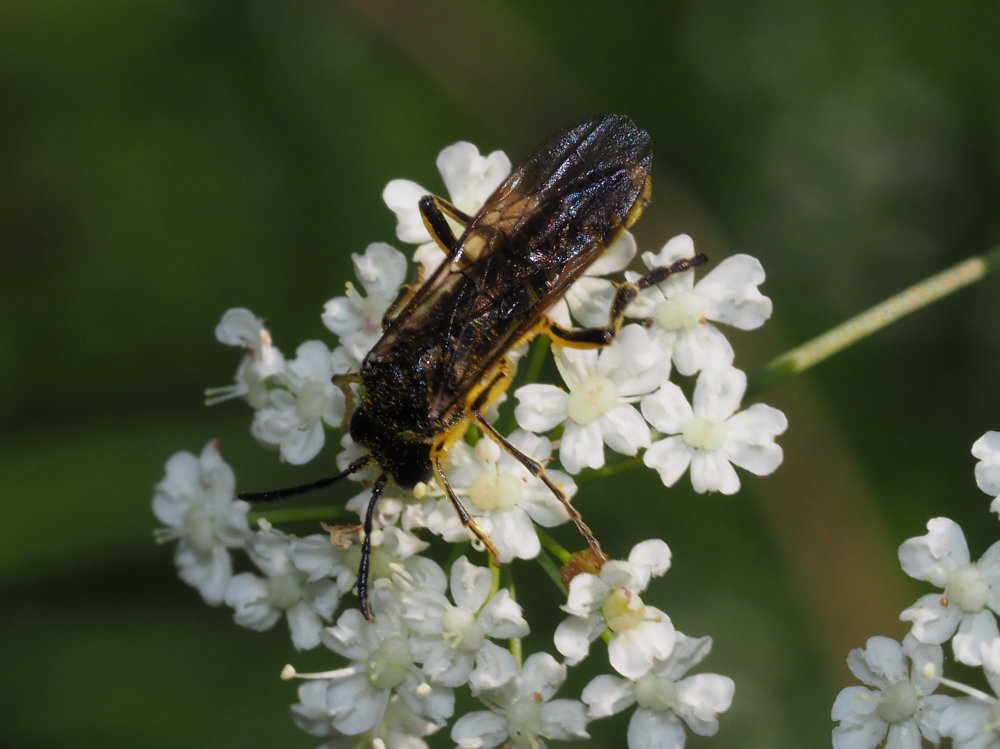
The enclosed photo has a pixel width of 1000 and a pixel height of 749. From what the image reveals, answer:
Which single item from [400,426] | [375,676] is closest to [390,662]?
[375,676]

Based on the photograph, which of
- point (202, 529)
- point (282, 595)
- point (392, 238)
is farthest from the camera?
point (392, 238)

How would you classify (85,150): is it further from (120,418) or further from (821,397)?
(821,397)

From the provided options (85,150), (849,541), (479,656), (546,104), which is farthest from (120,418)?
(849,541)

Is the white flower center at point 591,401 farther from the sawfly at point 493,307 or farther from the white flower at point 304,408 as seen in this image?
the white flower at point 304,408

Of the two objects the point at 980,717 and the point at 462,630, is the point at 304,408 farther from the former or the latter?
the point at 980,717

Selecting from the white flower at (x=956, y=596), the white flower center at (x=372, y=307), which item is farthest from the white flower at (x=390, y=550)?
the white flower at (x=956, y=596)

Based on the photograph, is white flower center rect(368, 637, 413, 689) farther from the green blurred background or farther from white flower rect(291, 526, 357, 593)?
the green blurred background
